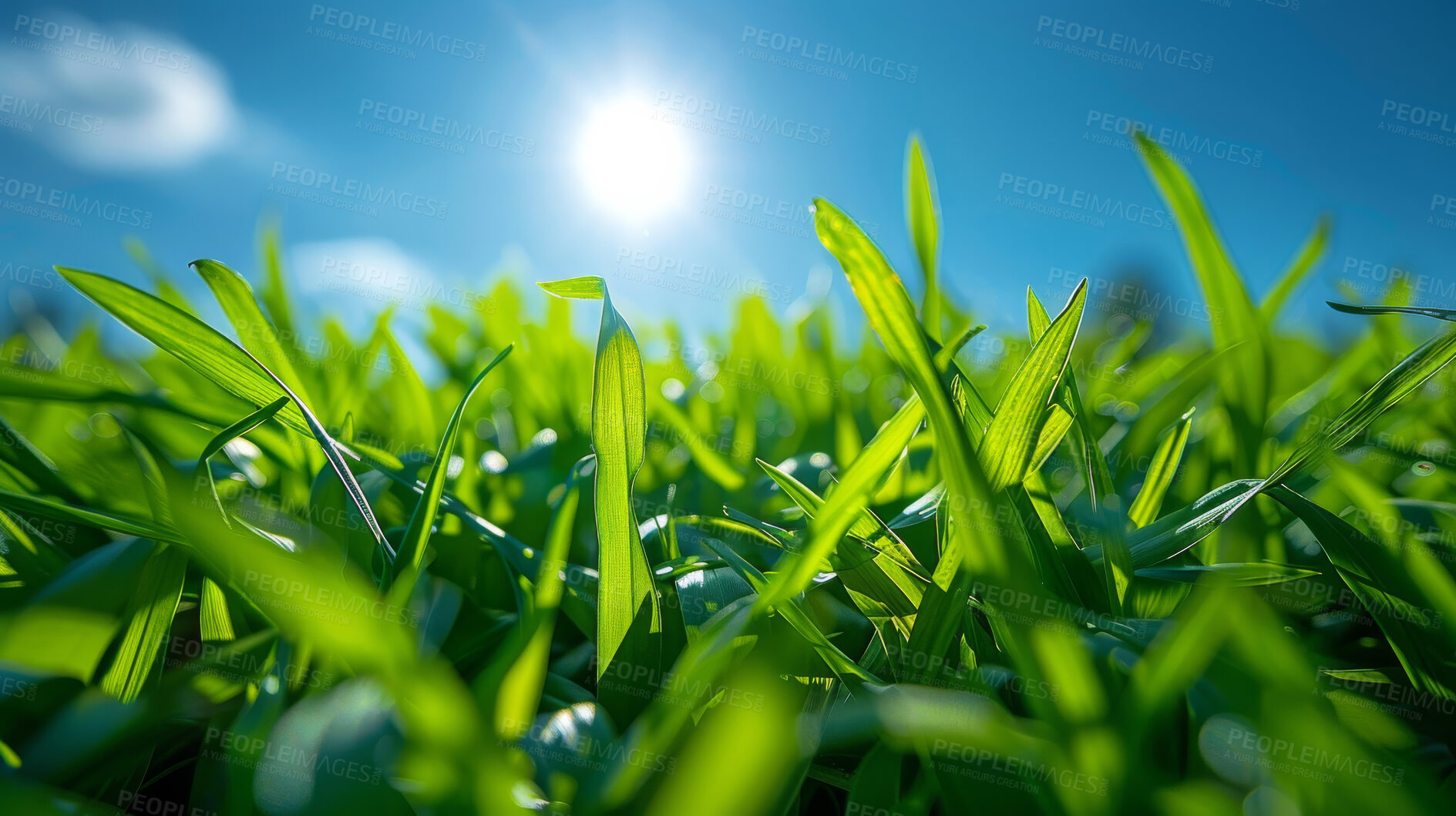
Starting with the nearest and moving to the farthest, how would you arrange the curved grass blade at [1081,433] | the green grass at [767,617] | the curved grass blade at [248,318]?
the green grass at [767,617], the curved grass blade at [1081,433], the curved grass blade at [248,318]

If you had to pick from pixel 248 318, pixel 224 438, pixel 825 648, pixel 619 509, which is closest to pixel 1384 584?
pixel 825 648

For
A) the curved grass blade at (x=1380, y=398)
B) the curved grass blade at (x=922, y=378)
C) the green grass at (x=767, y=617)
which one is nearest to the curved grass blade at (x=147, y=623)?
the green grass at (x=767, y=617)

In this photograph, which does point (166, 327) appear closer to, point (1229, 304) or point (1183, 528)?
point (1183, 528)

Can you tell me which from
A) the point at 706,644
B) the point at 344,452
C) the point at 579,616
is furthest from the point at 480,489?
the point at 706,644

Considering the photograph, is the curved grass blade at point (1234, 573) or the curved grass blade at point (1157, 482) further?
the curved grass blade at point (1157, 482)

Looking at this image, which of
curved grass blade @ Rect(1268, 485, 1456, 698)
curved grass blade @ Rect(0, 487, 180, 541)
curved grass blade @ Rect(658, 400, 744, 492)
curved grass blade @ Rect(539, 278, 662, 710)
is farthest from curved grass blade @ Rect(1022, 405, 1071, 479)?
curved grass blade @ Rect(0, 487, 180, 541)

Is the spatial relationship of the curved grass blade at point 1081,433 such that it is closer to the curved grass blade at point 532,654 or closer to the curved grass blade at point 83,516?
the curved grass blade at point 532,654

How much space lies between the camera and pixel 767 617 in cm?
34

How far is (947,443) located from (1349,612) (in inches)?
12.9

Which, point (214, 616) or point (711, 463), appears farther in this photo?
point (711, 463)

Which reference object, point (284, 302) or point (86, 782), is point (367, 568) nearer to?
point (86, 782)

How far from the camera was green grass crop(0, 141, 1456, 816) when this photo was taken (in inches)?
10.5

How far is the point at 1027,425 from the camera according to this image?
1.10 feet

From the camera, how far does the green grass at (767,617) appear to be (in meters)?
0.27
